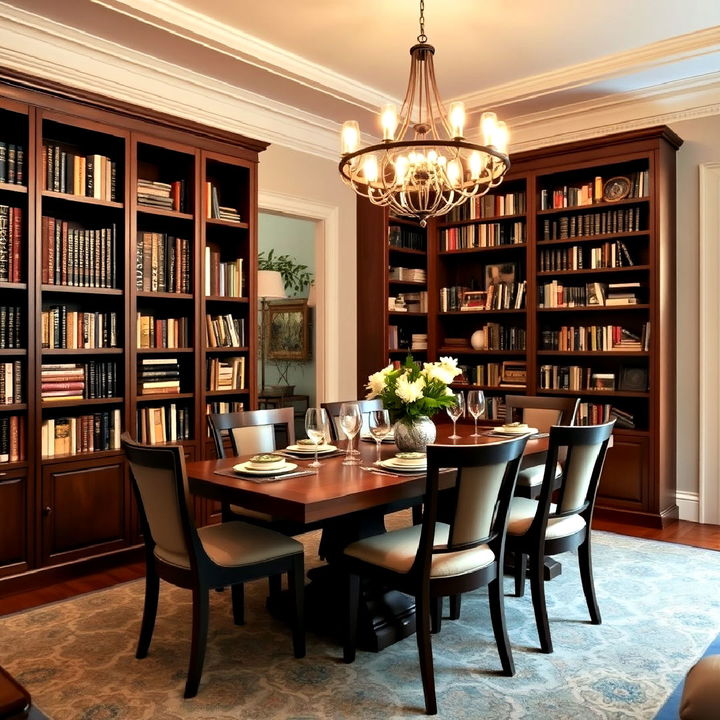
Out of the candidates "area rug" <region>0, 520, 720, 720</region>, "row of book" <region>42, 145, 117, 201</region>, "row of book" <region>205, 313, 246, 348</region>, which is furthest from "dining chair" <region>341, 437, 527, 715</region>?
"row of book" <region>42, 145, 117, 201</region>

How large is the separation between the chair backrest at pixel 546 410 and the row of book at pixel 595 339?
3.64ft

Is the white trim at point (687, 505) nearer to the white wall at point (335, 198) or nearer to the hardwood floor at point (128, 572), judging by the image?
the hardwood floor at point (128, 572)

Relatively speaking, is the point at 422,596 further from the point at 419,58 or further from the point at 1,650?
the point at 419,58

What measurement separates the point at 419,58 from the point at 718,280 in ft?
8.78

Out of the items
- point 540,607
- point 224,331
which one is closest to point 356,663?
point 540,607

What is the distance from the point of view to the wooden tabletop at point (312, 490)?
2.28 meters

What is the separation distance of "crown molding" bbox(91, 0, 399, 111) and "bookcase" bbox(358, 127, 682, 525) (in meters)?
1.06

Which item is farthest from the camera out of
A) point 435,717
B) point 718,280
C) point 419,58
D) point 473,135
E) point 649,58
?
point 473,135

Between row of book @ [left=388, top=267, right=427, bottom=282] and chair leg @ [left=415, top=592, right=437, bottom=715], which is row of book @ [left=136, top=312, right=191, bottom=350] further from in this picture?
chair leg @ [left=415, top=592, right=437, bottom=715]

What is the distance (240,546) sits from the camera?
2604 millimetres

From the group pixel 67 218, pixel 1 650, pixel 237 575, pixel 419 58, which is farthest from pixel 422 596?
pixel 67 218

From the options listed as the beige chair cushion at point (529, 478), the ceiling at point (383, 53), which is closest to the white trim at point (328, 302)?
the ceiling at point (383, 53)

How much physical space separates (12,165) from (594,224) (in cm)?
375

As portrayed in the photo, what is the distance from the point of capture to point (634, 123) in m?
4.99
